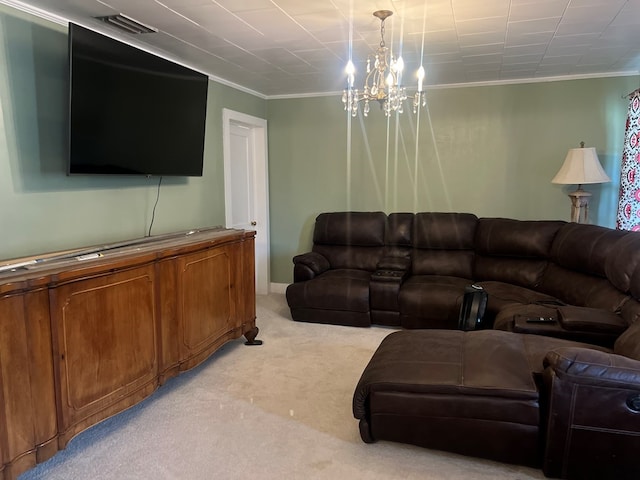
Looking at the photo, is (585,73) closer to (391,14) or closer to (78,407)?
(391,14)

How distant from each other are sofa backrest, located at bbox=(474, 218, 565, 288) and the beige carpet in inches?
65.7

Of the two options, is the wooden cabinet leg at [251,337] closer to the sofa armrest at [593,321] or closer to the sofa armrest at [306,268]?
the sofa armrest at [306,268]

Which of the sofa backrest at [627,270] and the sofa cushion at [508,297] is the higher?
the sofa backrest at [627,270]

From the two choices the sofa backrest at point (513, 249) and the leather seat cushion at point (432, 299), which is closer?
the leather seat cushion at point (432, 299)

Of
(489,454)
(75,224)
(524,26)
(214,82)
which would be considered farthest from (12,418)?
(524,26)

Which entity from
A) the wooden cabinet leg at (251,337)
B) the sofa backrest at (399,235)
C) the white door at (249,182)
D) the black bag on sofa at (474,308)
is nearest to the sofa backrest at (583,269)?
the black bag on sofa at (474,308)

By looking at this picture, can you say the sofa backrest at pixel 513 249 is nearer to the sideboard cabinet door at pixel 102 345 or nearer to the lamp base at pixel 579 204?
the lamp base at pixel 579 204

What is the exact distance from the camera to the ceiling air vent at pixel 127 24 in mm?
2670

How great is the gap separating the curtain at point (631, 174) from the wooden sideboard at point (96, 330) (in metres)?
3.36

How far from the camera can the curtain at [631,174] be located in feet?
12.1

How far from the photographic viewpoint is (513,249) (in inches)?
164

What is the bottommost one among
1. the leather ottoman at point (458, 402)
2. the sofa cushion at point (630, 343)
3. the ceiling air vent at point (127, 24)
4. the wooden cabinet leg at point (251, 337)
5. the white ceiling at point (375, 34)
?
the wooden cabinet leg at point (251, 337)

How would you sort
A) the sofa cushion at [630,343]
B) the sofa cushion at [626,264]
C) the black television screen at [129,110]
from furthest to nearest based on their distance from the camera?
the sofa cushion at [626,264], the black television screen at [129,110], the sofa cushion at [630,343]

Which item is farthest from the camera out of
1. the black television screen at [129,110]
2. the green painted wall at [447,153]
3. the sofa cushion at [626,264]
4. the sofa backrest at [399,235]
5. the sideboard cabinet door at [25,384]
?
the sofa backrest at [399,235]
